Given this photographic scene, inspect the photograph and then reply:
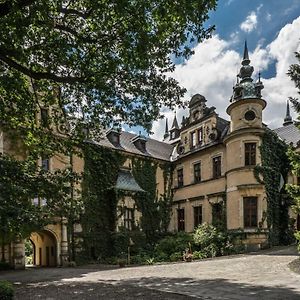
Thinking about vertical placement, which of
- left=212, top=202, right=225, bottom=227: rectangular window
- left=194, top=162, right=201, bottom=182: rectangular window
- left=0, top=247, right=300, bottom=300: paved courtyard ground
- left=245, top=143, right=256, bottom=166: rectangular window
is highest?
left=245, top=143, right=256, bottom=166: rectangular window

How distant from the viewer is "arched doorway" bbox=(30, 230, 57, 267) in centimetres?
2606

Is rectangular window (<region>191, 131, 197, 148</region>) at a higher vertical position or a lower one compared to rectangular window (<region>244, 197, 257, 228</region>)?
higher

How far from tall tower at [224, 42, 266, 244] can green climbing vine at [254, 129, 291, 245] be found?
0.53 metres

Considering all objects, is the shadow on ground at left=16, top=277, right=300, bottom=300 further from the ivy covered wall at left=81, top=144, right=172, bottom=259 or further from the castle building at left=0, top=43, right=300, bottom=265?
the ivy covered wall at left=81, top=144, right=172, bottom=259

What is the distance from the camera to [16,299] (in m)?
10.8

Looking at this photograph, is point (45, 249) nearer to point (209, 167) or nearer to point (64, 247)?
point (64, 247)

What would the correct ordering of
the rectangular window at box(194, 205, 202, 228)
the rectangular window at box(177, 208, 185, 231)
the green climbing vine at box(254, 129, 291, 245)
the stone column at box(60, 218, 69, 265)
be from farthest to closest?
the rectangular window at box(177, 208, 185, 231)
the rectangular window at box(194, 205, 202, 228)
the stone column at box(60, 218, 69, 265)
the green climbing vine at box(254, 129, 291, 245)

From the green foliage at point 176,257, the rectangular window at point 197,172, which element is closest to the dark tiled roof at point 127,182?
the rectangular window at point 197,172

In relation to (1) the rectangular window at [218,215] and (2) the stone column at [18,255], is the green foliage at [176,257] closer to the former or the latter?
(1) the rectangular window at [218,215]

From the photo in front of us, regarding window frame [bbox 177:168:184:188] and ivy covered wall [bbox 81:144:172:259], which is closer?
ivy covered wall [bbox 81:144:172:259]

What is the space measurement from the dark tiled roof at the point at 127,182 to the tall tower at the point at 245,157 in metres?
7.46

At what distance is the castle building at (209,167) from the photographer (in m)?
25.0

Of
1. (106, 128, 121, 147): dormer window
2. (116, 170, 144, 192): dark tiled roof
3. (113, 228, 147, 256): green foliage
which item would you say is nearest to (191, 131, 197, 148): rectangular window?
(116, 170, 144, 192): dark tiled roof

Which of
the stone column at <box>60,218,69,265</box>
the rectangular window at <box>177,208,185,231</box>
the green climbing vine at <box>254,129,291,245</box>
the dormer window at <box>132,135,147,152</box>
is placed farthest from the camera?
the dormer window at <box>132,135,147,152</box>
